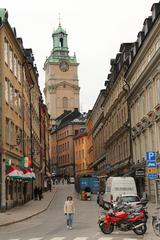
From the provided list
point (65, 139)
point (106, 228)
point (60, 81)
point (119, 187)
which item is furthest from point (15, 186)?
point (60, 81)

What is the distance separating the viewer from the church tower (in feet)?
555

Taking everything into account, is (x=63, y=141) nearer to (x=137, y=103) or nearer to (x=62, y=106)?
(x=62, y=106)

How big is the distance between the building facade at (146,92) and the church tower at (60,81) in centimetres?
11406

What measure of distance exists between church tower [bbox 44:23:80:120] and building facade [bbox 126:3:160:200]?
114059 millimetres

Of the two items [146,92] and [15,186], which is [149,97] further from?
[15,186]

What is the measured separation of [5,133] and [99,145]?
186 ft

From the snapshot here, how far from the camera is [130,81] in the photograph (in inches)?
2188

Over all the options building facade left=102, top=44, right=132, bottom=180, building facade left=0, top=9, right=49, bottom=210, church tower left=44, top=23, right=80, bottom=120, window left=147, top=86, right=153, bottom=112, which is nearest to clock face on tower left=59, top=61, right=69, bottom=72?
church tower left=44, top=23, right=80, bottom=120

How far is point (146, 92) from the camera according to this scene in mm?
45781

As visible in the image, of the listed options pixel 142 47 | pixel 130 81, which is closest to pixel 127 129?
pixel 130 81

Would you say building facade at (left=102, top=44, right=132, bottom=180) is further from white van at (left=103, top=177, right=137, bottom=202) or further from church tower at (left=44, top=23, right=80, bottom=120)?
church tower at (left=44, top=23, right=80, bottom=120)

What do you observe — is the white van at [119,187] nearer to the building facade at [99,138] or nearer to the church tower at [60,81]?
the building facade at [99,138]

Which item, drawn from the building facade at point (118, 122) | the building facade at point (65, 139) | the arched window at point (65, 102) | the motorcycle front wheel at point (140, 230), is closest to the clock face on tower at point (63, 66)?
the arched window at point (65, 102)

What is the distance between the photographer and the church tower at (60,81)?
6663 inches
